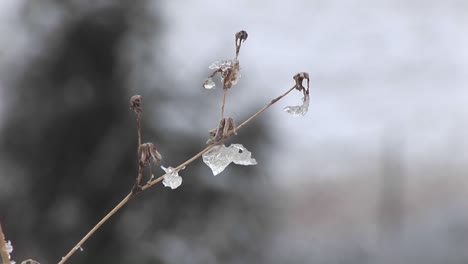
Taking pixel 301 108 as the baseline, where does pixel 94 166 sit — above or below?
above

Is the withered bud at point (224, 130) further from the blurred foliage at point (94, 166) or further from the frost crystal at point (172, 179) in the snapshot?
the blurred foliage at point (94, 166)

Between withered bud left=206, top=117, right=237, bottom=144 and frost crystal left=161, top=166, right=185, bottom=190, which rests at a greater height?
withered bud left=206, top=117, right=237, bottom=144

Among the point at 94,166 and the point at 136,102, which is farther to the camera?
the point at 94,166

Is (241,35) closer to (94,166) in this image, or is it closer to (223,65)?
(223,65)

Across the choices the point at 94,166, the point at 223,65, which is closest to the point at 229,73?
the point at 223,65

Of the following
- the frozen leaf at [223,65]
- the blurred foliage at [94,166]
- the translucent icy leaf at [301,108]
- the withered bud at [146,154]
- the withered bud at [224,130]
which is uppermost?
the blurred foliage at [94,166]

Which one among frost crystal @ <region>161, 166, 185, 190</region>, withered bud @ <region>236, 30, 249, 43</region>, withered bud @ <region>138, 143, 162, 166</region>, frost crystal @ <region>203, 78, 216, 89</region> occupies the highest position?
withered bud @ <region>236, 30, 249, 43</region>

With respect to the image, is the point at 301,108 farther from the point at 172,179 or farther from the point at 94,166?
the point at 94,166

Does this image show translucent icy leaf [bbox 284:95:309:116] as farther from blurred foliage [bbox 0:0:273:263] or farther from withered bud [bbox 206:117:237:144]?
blurred foliage [bbox 0:0:273:263]

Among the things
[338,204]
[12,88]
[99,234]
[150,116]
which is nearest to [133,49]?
[150,116]

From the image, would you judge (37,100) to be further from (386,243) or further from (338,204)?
(338,204)

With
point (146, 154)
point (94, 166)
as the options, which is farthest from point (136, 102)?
point (94, 166)

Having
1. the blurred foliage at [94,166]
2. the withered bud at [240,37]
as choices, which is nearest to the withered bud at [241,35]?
the withered bud at [240,37]

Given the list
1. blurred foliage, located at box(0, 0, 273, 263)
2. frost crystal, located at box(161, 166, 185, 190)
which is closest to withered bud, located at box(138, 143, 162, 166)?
frost crystal, located at box(161, 166, 185, 190)
